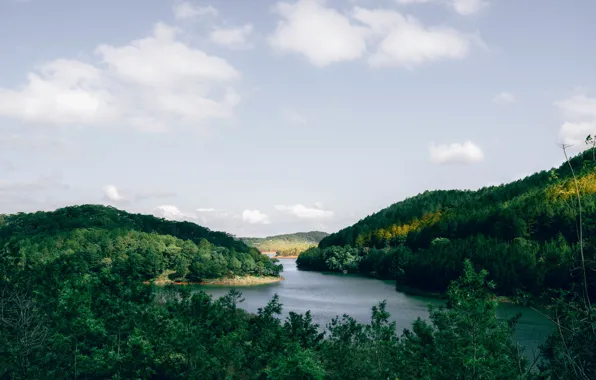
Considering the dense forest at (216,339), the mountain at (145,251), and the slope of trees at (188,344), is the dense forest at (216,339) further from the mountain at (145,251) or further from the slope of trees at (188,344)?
the mountain at (145,251)

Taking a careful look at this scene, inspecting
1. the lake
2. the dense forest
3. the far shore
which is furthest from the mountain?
the dense forest

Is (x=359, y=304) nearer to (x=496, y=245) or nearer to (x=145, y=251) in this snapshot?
(x=496, y=245)

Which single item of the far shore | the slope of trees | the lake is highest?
the slope of trees

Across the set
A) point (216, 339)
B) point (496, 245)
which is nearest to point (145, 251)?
point (496, 245)

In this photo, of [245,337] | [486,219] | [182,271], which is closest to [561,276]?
[486,219]

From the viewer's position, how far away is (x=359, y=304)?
68938 mm

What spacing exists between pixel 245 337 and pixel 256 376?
8.56ft

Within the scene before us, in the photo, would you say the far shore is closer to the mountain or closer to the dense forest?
the mountain

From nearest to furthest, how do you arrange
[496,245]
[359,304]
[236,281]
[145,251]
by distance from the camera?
[359,304]
[496,245]
[145,251]
[236,281]

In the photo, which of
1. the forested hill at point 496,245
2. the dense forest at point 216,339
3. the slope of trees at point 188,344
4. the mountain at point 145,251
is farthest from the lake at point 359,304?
the slope of trees at point 188,344

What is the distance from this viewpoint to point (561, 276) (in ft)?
234

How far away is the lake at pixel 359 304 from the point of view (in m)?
49.2

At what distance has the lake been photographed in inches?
1938

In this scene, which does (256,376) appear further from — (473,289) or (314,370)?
(473,289)
